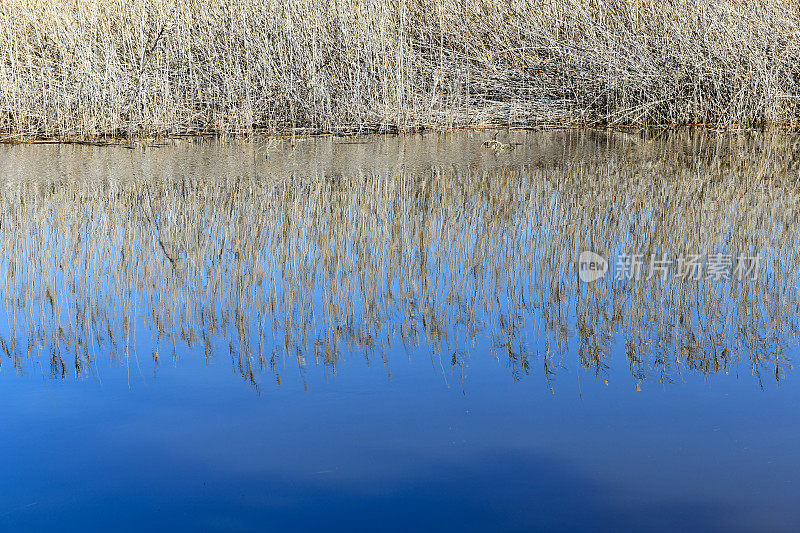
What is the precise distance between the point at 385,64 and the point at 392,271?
4.71m

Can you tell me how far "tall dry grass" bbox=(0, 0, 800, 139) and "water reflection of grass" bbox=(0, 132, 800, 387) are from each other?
2.14 m

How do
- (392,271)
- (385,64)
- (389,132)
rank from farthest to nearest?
1. (389,132)
2. (385,64)
3. (392,271)

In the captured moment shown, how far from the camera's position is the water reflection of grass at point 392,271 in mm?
3393

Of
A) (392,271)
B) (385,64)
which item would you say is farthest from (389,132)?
(392,271)

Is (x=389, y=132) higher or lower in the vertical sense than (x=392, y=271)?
higher

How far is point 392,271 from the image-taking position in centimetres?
425

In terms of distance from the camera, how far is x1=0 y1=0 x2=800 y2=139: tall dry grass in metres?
8.20

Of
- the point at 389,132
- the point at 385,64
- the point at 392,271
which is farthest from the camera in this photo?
the point at 389,132

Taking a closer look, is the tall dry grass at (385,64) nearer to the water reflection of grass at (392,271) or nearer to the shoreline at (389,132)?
the shoreline at (389,132)

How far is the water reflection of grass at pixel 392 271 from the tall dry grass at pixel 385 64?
2.14 m

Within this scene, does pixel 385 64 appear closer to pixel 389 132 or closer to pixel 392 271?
pixel 389 132

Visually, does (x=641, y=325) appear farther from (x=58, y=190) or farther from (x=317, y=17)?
(x=317, y=17)

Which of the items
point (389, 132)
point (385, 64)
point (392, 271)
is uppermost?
point (385, 64)

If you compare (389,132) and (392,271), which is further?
(389,132)
